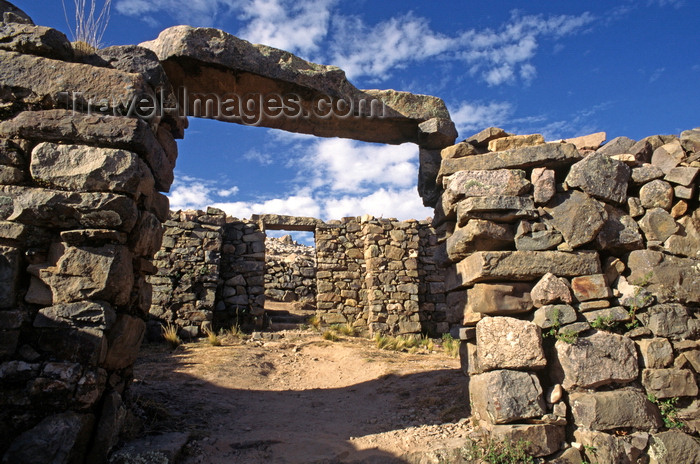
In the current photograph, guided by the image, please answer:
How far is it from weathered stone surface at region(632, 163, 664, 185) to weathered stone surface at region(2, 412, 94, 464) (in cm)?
474

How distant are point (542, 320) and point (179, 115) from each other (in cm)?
383

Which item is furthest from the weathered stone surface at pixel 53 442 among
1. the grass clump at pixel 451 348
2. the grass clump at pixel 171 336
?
the grass clump at pixel 451 348

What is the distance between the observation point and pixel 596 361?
352 centimetres

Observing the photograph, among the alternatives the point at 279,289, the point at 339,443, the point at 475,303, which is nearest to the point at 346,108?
the point at 475,303

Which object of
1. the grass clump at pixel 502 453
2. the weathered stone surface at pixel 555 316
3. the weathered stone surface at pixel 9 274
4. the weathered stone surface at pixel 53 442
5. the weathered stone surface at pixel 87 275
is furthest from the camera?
the weathered stone surface at pixel 555 316

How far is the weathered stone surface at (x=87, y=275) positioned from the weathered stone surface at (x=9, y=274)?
0.15 m

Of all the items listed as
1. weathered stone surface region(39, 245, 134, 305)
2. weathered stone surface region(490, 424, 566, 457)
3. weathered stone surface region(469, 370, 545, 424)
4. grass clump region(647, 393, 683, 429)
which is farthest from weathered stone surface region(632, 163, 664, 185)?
weathered stone surface region(39, 245, 134, 305)

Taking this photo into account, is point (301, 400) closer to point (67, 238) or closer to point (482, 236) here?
point (482, 236)

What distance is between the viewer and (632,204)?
4074 mm

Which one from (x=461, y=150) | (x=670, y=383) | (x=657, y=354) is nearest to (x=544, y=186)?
(x=461, y=150)

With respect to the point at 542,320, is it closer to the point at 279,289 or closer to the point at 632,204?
the point at 632,204

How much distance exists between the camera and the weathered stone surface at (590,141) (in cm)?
457

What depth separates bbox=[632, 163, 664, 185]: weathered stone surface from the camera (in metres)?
4.07

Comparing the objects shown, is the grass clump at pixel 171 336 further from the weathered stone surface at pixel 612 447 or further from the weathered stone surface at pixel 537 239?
the weathered stone surface at pixel 612 447
